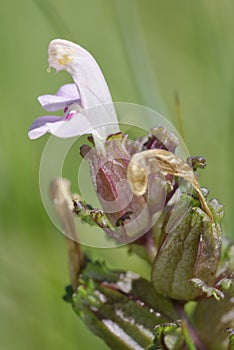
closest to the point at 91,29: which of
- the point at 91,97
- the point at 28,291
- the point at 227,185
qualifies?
the point at 227,185

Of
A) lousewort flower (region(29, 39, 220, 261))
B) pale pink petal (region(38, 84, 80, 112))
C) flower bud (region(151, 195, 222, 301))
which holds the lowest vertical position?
flower bud (region(151, 195, 222, 301))

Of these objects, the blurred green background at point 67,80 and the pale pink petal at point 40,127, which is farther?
the blurred green background at point 67,80

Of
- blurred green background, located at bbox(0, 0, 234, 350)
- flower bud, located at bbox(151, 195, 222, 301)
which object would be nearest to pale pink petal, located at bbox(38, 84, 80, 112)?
flower bud, located at bbox(151, 195, 222, 301)

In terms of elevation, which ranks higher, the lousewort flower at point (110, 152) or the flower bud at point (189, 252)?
the lousewort flower at point (110, 152)

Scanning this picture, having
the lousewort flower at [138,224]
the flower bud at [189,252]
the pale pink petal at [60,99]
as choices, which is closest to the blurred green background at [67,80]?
the lousewort flower at [138,224]

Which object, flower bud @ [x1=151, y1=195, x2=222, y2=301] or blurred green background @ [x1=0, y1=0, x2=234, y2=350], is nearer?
flower bud @ [x1=151, y1=195, x2=222, y2=301]

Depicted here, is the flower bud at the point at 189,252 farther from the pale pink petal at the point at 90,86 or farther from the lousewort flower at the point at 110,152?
the pale pink petal at the point at 90,86

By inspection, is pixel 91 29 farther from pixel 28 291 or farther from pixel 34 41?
pixel 28 291

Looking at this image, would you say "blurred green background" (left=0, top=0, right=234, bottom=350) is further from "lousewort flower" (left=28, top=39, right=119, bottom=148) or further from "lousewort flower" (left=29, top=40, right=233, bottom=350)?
"lousewort flower" (left=28, top=39, right=119, bottom=148)
